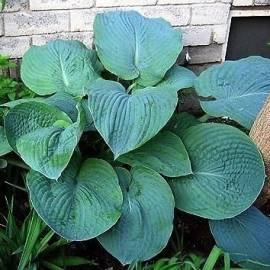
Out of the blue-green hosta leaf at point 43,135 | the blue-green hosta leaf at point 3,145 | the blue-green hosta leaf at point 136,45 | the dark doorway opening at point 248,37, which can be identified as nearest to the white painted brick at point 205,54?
the dark doorway opening at point 248,37

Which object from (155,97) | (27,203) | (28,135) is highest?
(155,97)

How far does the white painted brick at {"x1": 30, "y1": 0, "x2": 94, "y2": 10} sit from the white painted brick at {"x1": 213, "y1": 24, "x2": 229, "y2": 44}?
22.6 inches

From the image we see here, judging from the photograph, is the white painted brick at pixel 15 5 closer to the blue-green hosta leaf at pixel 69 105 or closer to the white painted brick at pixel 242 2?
the blue-green hosta leaf at pixel 69 105

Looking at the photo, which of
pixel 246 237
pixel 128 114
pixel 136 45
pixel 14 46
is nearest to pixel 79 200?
pixel 128 114

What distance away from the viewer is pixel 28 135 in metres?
1.83

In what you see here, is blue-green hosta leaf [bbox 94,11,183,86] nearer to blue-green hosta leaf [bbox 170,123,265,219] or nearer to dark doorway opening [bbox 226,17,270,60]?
blue-green hosta leaf [bbox 170,123,265,219]

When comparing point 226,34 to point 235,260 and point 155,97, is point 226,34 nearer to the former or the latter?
point 155,97

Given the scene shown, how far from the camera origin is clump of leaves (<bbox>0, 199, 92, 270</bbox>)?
173cm

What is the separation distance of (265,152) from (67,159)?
65 cm

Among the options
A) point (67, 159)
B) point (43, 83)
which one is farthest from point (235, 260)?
point (43, 83)

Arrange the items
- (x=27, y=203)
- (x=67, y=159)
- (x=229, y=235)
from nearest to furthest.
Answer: (x=67, y=159) → (x=229, y=235) → (x=27, y=203)

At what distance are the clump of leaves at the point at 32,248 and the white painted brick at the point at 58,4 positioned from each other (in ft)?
2.75

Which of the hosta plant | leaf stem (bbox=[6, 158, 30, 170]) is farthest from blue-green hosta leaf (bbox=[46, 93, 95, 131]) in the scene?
leaf stem (bbox=[6, 158, 30, 170])

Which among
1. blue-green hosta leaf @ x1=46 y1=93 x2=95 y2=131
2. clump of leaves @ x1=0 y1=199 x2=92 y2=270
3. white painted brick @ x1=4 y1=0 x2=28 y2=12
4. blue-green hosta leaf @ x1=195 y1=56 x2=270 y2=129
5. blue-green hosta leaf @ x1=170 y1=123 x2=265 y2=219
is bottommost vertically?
clump of leaves @ x1=0 y1=199 x2=92 y2=270
